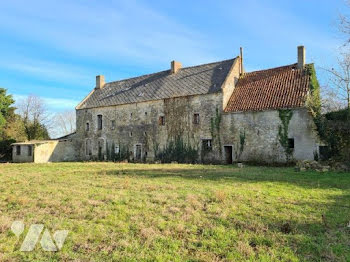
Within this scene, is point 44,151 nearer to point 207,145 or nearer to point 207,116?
point 207,145

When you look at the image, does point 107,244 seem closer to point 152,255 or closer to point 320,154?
point 152,255

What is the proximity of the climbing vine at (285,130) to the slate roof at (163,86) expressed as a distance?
540cm

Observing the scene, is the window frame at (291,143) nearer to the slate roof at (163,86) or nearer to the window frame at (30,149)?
the slate roof at (163,86)

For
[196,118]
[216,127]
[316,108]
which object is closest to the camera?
[316,108]

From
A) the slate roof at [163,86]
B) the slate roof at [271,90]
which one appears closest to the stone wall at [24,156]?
the slate roof at [163,86]

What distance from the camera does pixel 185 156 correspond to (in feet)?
77.8

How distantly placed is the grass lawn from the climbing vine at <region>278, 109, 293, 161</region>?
8.85 m

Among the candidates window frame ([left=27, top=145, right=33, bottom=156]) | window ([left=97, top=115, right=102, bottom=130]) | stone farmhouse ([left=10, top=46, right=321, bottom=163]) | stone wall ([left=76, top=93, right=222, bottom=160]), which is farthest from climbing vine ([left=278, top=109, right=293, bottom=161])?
window frame ([left=27, top=145, right=33, bottom=156])

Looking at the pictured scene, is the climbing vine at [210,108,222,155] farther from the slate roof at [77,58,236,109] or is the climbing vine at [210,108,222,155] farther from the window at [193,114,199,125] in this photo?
the slate roof at [77,58,236,109]

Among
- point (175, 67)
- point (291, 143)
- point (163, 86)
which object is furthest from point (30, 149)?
point (291, 143)

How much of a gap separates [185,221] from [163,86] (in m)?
21.5

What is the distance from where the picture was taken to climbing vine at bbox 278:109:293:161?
19.0 metres

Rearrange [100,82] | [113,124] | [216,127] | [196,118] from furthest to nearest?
[100,82]
[113,124]
[196,118]
[216,127]

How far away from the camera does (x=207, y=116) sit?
22797 millimetres
